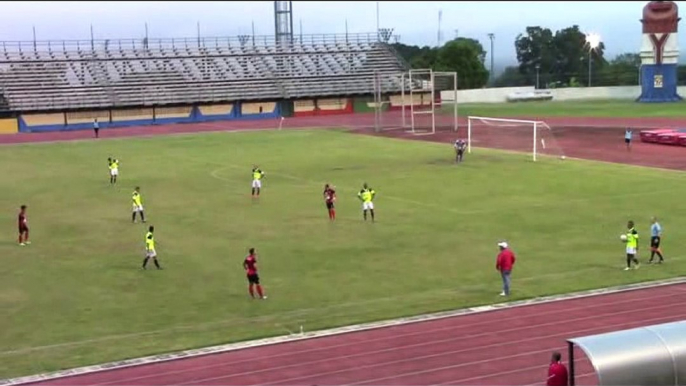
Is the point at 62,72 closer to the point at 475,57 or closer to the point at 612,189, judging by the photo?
the point at 475,57

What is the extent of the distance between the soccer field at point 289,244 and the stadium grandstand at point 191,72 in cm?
3058

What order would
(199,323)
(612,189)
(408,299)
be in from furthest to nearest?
(612,189) → (408,299) → (199,323)

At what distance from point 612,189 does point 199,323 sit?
21.4 metres

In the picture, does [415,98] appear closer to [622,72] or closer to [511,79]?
[511,79]

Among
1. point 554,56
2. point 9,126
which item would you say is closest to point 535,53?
point 554,56

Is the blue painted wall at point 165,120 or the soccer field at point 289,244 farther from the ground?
the blue painted wall at point 165,120

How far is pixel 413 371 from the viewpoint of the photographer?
14984 mm

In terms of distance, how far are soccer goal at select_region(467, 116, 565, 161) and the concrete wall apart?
32685 mm

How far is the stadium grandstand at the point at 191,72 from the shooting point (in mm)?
75469

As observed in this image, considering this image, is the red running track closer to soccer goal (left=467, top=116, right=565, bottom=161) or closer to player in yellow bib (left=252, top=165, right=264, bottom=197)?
player in yellow bib (left=252, top=165, right=264, bottom=197)

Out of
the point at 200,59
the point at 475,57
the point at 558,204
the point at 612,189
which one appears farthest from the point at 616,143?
the point at 475,57

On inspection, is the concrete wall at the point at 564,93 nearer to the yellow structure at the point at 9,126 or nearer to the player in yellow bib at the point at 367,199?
the yellow structure at the point at 9,126

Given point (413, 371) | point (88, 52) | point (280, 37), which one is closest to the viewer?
point (413, 371)

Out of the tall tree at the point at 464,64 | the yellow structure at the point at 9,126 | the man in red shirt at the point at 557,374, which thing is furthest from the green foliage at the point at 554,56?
the man in red shirt at the point at 557,374
